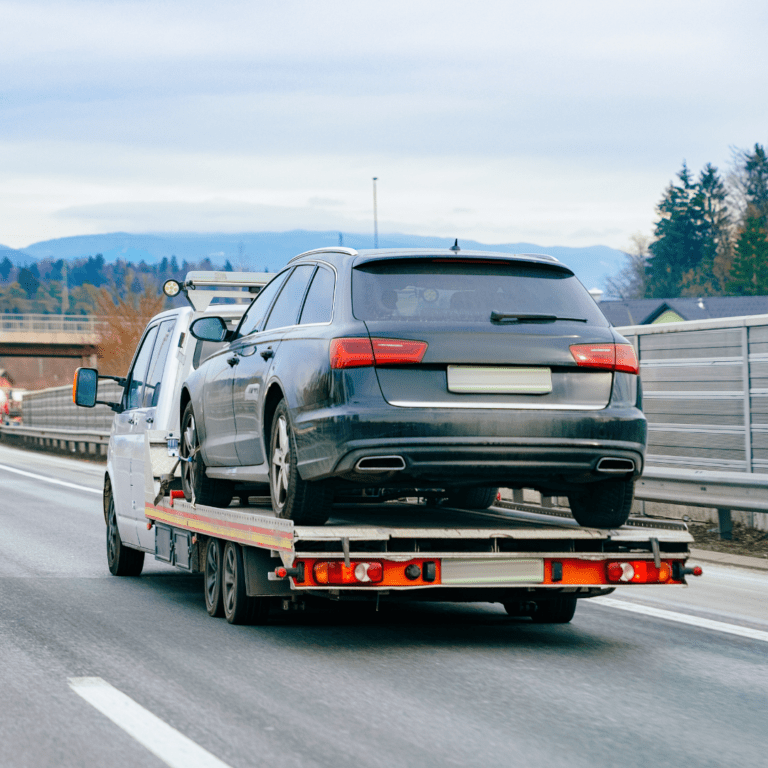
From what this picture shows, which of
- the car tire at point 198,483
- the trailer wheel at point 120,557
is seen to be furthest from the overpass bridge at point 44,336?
the car tire at point 198,483

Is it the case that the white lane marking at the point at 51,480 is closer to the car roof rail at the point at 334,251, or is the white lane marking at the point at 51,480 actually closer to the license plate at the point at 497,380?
the car roof rail at the point at 334,251

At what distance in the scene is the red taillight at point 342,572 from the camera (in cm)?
696

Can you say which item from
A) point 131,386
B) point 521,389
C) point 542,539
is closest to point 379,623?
point 542,539

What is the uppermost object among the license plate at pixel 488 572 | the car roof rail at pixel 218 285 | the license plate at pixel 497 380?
the car roof rail at pixel 218 285

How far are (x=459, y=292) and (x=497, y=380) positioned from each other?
0.59 m

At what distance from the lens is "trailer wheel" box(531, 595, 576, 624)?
336 inches

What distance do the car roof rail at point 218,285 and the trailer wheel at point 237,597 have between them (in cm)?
365

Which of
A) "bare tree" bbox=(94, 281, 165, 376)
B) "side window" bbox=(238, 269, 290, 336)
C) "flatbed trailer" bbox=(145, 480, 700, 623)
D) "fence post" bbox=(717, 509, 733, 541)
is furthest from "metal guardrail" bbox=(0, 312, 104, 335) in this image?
"flatbed trailer" bbox=(145, 480, 700, 623)

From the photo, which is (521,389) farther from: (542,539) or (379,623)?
(379,623)

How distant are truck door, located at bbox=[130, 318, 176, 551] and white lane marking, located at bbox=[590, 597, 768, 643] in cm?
337

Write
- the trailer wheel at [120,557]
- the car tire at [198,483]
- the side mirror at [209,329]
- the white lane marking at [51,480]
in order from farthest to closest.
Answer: the white lane marking at [51,480]
the trailer wheel at [120,557]
the car tire at [198,483]
the side mirror at [209,329]

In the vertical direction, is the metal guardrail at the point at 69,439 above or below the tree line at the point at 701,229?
below

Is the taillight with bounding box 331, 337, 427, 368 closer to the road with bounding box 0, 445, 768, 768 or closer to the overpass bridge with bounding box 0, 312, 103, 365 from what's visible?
the road with bounding box 0, 445, 768, 768

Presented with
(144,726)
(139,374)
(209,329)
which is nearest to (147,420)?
(139,374)
